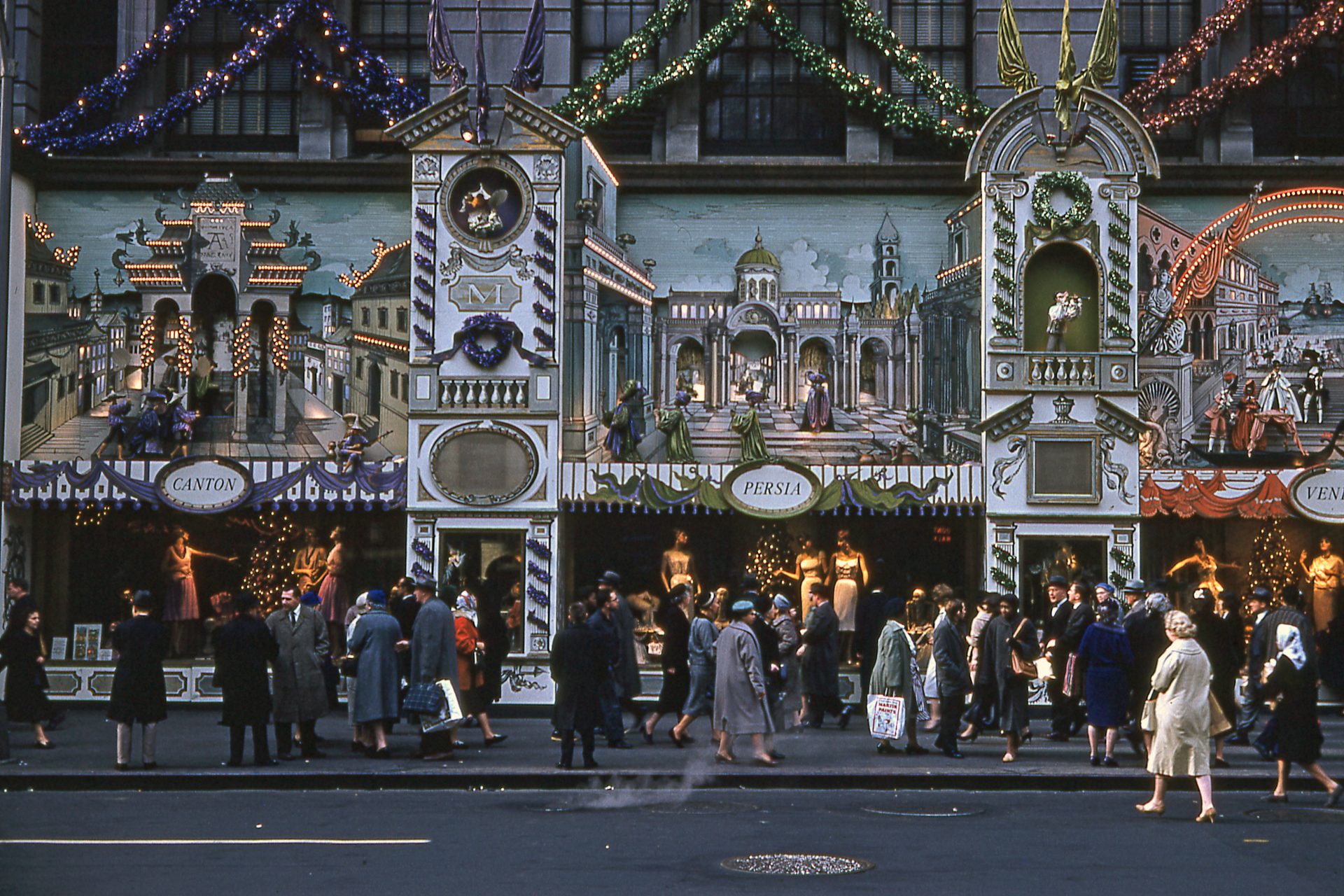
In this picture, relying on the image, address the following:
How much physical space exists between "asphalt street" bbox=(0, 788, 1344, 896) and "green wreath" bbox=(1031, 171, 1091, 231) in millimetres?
9521

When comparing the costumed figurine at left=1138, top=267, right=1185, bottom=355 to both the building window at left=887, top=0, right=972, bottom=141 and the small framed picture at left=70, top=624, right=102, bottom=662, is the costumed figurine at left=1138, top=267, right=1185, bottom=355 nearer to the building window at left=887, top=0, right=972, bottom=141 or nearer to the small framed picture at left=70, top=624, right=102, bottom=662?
the building window at left=887, top=0, right=972, bottom=141

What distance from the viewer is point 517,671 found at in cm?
2208

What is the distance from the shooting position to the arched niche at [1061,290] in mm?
22656

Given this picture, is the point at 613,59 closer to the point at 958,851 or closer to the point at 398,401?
the point at 398,401

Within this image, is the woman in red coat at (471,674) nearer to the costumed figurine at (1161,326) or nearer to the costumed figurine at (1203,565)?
the costumed figurine at (1203,565)

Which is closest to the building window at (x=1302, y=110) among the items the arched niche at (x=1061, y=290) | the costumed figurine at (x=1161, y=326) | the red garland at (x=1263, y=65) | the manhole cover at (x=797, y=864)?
the red garland at (x=1263, y=65)

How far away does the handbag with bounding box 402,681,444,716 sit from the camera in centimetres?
1638

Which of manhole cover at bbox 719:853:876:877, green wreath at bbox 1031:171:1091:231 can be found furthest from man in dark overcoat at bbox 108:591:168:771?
green wreath at bbox 1031:171:1091:231

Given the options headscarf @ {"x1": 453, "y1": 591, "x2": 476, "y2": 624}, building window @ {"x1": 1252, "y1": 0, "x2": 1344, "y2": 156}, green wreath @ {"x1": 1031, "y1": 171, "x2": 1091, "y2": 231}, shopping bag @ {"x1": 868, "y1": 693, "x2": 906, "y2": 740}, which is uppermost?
building window @ {"x1": 1252, "y1": 0, "x2": 1344, "y2": 156}

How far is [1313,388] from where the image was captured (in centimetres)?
2398

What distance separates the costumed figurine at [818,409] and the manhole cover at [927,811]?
10.1 m

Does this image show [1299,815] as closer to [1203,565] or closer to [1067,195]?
[1203,565]

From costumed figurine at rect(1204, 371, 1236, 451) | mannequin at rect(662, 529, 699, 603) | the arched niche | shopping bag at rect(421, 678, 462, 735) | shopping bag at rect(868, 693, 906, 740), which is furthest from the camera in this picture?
costumed figurine at rect(1204, 371, 1236, 451)

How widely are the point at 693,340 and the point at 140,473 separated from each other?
7.89 meters
